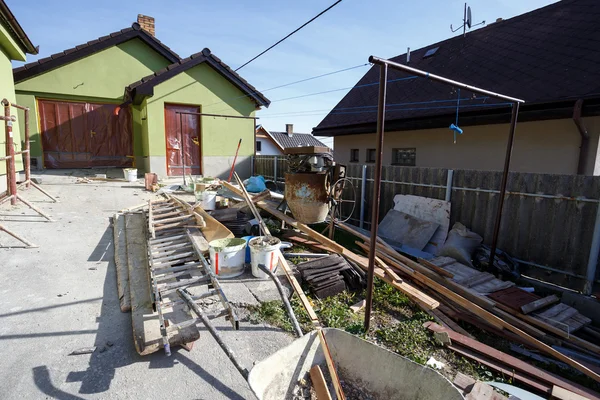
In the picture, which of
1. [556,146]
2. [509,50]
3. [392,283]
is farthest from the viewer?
[509,50]

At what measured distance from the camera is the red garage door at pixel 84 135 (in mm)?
11953

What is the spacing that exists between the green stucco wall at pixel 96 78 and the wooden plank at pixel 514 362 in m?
14.1

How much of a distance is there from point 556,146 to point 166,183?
11.2 metres

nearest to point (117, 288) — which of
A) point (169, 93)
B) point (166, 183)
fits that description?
point (166, 183)

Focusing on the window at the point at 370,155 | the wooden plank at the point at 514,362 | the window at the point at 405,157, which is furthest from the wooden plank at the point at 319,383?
the window at the point at 370,155

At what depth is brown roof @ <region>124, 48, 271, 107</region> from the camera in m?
11.0

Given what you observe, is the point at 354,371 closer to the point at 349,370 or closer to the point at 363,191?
the point at 349,370

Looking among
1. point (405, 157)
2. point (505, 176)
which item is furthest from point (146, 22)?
point (505, 176)

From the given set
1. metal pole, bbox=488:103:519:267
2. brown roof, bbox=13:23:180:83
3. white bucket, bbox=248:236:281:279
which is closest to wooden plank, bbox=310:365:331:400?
white bucket, bbox=248:236:281:279

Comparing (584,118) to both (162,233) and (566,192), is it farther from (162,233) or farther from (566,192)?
(162,233)

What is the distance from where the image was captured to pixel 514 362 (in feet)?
10.2

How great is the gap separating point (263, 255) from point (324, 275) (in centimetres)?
90

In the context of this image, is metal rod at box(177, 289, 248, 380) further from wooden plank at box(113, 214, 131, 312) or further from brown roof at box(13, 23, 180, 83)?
brown roof at box(13, 23, 180, 83)

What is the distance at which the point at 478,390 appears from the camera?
8.14 ft
